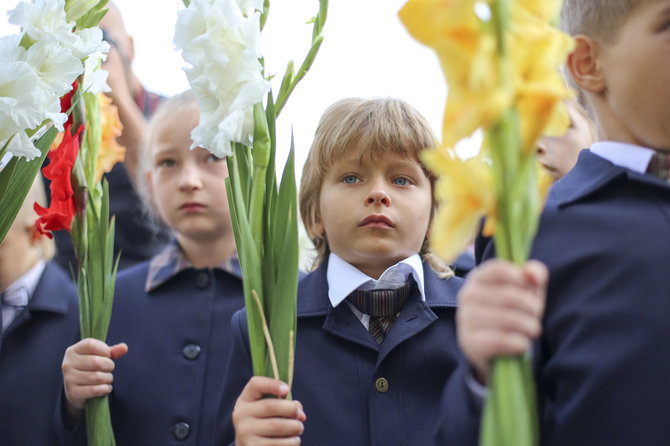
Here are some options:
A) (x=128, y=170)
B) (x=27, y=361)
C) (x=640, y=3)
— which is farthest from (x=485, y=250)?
(x=128, y=170)

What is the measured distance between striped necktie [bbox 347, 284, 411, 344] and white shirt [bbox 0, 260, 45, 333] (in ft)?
3.19

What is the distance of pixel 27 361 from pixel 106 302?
1.57ft

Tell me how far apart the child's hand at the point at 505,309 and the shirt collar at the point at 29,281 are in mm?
1504

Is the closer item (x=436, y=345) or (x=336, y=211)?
(x=436, y=345)

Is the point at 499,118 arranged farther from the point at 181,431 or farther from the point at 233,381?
the point at 181,431

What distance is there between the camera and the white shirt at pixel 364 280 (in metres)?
1.47

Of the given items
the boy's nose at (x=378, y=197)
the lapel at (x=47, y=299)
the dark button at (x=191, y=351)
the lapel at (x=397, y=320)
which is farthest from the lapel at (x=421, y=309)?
the lapel at (x=47, y=299)

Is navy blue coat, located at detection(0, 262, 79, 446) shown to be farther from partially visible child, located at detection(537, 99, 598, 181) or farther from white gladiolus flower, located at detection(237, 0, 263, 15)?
partially visible child, located at detection(537, 99, 598, 181)

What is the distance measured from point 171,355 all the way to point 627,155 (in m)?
1.20

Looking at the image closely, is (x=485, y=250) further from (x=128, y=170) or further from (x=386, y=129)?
(x=128, y=170)

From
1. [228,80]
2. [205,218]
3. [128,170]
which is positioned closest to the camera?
[228,80]

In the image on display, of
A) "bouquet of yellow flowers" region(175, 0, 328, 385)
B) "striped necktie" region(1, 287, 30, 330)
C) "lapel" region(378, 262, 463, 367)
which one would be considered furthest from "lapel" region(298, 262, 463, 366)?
"striped necktie" region(1, 287, 30, 330)

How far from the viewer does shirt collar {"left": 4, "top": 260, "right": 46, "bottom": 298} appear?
1.98 metres

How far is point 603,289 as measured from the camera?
3.20 feet
